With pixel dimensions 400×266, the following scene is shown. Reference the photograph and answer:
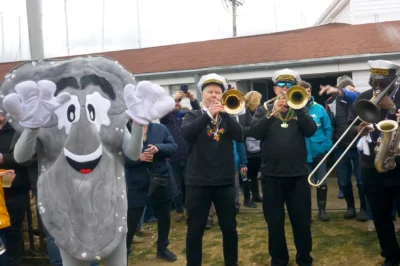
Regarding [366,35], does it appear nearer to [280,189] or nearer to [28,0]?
[280,189]

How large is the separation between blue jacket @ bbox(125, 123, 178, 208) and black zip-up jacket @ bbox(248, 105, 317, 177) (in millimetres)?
1058

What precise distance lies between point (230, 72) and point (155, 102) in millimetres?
6689

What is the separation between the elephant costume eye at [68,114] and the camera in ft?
9.36

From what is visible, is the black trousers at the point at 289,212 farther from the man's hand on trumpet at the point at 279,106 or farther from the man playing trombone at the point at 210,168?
the man's hand on trumpet at the point at 279,106

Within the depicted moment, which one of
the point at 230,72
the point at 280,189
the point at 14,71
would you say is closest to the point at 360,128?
the point at 280,189

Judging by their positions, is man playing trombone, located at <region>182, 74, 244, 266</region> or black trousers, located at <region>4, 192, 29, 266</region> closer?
man playing trombone, located at <region>182, 74, 244, 266</region>

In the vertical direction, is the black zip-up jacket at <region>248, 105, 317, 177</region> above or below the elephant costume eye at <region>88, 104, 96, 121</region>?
below

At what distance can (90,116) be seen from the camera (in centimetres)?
288

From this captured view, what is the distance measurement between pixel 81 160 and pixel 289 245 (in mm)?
3278

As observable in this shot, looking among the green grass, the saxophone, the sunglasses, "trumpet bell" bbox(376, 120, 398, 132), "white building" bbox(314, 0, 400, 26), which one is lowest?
the green grass

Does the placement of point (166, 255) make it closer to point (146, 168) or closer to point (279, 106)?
point (146, 168)

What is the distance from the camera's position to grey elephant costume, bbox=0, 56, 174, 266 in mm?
2734

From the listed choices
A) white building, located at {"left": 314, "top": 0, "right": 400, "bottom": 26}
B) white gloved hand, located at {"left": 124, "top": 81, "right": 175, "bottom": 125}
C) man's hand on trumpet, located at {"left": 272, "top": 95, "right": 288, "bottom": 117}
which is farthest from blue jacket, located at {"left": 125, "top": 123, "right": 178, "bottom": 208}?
white building, located at {"left": 314, "top": 0, "right": 400, "bottom": 26}

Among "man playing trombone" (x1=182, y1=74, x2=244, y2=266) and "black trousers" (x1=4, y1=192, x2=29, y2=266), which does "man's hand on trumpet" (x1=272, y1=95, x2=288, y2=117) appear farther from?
"black trousers" (x1=4, y1=192, x2=29, y2=266)
